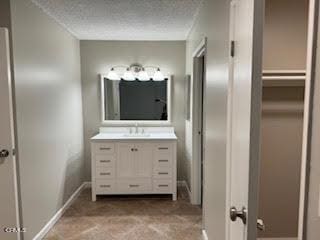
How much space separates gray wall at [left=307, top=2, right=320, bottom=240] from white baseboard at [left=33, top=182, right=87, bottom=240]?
2.56m

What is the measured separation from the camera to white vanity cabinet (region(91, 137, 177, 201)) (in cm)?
387

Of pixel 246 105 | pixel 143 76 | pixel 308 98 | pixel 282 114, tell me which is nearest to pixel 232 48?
pixel 246 105

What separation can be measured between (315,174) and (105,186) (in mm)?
3318

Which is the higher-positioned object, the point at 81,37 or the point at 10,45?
the point at 81,37

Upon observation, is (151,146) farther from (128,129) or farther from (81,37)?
(81,37)

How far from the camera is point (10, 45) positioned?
230cm

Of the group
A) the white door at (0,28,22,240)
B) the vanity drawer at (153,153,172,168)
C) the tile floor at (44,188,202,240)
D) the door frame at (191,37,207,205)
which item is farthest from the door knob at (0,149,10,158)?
the door frame at (191,37,207,205)

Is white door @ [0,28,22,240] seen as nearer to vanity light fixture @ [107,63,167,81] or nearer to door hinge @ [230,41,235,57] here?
door hinge @ [230,41,235,57]

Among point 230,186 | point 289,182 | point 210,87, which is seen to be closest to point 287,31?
point 210,87

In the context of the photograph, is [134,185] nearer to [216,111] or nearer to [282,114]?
[216,111]

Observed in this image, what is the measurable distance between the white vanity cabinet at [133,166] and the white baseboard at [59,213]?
32 cm

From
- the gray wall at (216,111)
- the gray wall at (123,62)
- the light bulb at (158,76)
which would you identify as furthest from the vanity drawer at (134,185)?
the light bulb at (158,76)

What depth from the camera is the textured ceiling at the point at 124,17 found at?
2.72m

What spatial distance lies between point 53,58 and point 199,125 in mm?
1999
